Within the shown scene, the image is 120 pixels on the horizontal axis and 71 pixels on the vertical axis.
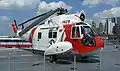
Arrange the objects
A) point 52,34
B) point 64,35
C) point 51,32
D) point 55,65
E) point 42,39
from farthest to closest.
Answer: point 42,39 < point 51,32 < point 52,34 < point 64,35 < point 55,65

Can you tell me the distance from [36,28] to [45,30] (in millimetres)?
2009

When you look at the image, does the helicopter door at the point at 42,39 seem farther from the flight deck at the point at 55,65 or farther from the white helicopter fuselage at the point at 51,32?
the flight deck at the point at 55,65

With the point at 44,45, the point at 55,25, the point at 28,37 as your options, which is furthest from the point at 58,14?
the point at 28,37

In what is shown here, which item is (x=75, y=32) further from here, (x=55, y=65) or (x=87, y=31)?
(x=55, y=65)

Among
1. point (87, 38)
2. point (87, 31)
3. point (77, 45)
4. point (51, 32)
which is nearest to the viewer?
point (87, 38)

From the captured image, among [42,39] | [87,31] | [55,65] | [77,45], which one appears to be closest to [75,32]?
[87,31]

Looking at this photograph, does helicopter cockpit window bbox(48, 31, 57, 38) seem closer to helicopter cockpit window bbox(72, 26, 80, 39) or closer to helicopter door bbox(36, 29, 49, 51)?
helicopter door bbox(36, 29, 49, 51)

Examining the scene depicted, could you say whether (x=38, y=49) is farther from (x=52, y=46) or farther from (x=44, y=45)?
(x=52, y=46)

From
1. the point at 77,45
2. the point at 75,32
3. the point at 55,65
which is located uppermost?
the point at 75,32

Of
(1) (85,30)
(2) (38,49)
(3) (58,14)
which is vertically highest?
(3) (58,14)

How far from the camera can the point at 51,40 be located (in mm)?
23672

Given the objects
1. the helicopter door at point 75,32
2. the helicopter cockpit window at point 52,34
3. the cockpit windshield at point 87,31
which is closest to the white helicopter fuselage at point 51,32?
the helicopter cockpit window at point 52,34

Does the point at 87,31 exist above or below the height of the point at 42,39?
above

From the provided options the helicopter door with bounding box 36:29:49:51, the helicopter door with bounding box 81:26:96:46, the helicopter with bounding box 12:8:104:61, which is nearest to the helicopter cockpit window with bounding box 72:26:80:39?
the helicopter with bounding box 12:8:104:61
